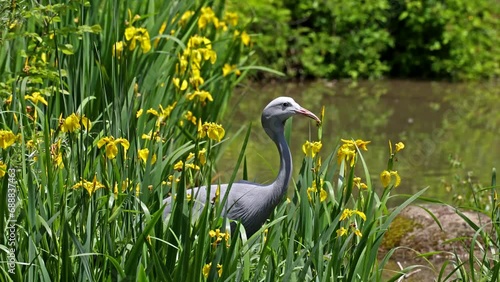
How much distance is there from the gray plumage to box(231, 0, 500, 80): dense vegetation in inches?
236

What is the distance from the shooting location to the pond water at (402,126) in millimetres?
7246

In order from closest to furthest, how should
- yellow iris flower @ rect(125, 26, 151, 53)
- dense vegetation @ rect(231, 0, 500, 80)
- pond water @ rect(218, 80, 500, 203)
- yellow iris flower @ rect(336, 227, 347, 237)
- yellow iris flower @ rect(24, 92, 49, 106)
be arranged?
1. yellow iris flower @ rect(336, 227, 347, 237)
2. yellow iris flower @ rect(24, 92, 49, 106)
3. yellow iris flower @ rect(125, 26, 151, 53)
4. pond water @ rect(218, 80, 500, 203)
5. dense vegetation @ rect(231, 0, 500, 80)

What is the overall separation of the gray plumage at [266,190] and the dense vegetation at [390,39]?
5991mm

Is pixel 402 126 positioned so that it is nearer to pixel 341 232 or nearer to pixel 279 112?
pixel 279 112

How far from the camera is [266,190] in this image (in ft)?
13.9

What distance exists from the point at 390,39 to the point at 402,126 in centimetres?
198

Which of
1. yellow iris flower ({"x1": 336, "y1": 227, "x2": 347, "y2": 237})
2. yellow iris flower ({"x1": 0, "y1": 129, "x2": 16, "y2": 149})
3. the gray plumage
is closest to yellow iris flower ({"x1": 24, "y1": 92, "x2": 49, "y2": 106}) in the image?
the gray plumage

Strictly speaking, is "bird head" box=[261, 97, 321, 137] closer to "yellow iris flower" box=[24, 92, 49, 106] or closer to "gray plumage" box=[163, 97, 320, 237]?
"gray plumage" box=[163, 97, 320, 237]

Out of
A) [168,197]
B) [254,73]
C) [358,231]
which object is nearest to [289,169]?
[168,197]

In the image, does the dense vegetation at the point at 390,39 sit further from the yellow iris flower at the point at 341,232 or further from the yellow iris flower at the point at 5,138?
the yellow iris flower at the point at 5,138

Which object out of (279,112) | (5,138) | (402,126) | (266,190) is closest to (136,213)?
(5,138)

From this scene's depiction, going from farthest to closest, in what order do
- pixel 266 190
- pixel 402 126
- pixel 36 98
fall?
pixel 402 126 < pixel 266 190 < pixel 36 98

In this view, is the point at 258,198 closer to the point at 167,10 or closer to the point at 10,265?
the point at 10,265

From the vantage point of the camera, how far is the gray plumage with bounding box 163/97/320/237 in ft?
13.8
